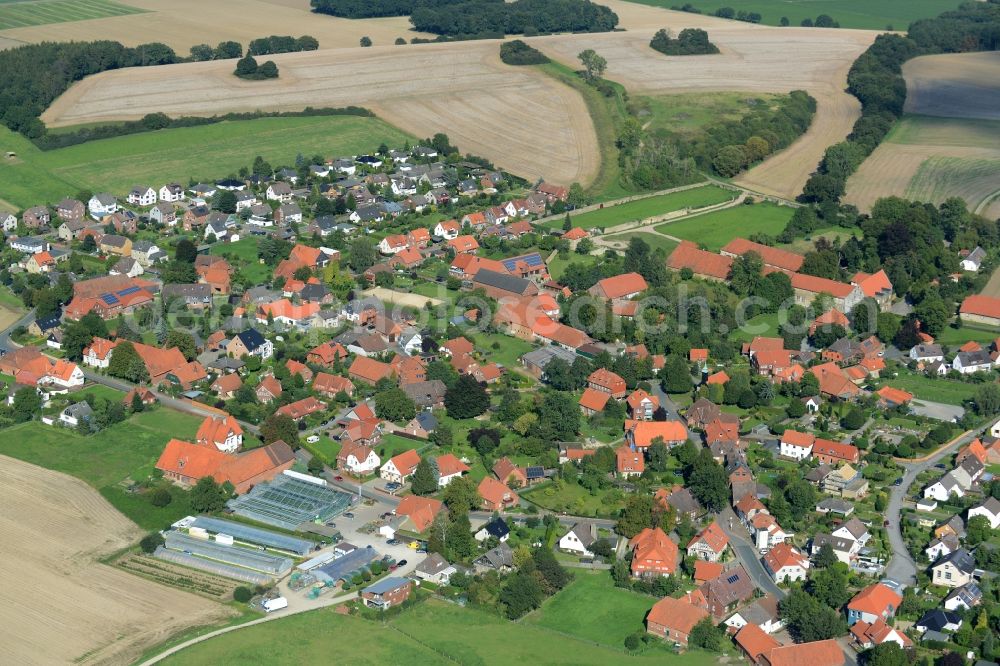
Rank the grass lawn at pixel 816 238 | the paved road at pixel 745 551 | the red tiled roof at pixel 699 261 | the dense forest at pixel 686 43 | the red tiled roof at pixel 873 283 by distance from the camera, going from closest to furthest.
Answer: the paved road at pixel 745 551, the red tiled roof at pixel 873 283, the red tiled roof at pixel 699 261, the grass lawn at pixel 816 238, the dense forest at pixel 686 43

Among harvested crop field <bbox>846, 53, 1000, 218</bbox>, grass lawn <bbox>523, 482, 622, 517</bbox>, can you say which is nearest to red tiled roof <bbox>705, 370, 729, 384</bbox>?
grass lawn <bbox>523, 482, 622, 517</bbox>

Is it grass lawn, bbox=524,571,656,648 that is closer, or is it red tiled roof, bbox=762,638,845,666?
red tiled roof, bbox=762,638,845,666

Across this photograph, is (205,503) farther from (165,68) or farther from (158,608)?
(165,68)

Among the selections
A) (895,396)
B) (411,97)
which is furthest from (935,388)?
(411,97)

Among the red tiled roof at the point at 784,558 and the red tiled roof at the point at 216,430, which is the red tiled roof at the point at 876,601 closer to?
the red tiled roof at the point at 784,558

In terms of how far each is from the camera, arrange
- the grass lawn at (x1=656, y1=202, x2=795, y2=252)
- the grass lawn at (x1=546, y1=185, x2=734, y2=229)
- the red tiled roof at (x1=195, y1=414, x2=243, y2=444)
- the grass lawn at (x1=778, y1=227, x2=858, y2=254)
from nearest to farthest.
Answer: the red tiled roof at (x1=195, y1=414, x2=243, y2=444) < the grass lawn at (x1=778, y1=227, x2=858, y2=254) < the grass lawn at (x1=656, y1=202, x2=795, y2=252) < the grass lawn at (x1=546, y1=185, x2=734, y2=229)

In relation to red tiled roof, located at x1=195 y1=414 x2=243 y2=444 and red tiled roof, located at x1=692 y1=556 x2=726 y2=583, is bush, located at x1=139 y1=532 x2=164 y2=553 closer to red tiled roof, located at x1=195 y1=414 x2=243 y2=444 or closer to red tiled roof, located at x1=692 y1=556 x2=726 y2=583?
red tiled roof, located at x1=195 y1=414 x2=243 y2=444

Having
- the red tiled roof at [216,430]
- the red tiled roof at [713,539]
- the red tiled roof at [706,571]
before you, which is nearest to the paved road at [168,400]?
the red tiled roof at [216,430]
